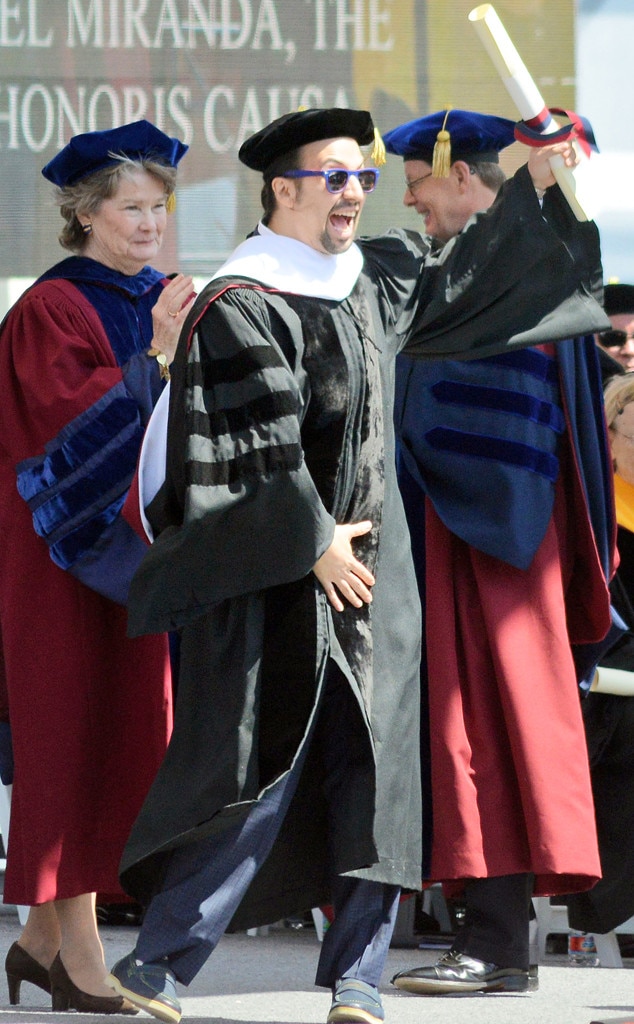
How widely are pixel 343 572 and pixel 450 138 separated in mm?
1570

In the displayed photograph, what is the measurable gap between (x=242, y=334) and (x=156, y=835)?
0.98m

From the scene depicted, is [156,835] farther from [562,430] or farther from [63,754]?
[562,430]

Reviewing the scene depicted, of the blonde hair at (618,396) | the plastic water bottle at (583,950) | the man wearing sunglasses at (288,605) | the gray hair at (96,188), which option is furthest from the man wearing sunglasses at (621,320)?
the man wearing sunglasses at (288,605)

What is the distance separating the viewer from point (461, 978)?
4090 mm

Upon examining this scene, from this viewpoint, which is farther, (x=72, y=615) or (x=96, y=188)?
(x=96, y=188)

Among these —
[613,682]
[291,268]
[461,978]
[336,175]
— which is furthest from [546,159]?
[461,978]

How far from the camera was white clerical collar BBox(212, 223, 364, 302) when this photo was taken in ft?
11.3

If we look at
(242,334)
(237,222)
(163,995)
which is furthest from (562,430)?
(237,222)

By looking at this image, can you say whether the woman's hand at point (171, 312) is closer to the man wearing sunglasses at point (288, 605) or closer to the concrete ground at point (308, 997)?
the man wearing sunglasses at point (288, 605)

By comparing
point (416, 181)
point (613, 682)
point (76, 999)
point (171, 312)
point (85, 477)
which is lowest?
point (76, 999)

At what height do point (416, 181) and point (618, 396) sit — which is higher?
point (416, 181)

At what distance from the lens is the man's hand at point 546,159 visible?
11.7 feet

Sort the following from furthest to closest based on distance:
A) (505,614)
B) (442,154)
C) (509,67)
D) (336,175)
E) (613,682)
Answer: (613,682) < (442,154) < (505,614) < (336,175) < (509,67)

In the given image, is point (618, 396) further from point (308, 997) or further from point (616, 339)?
point (308, 997)
